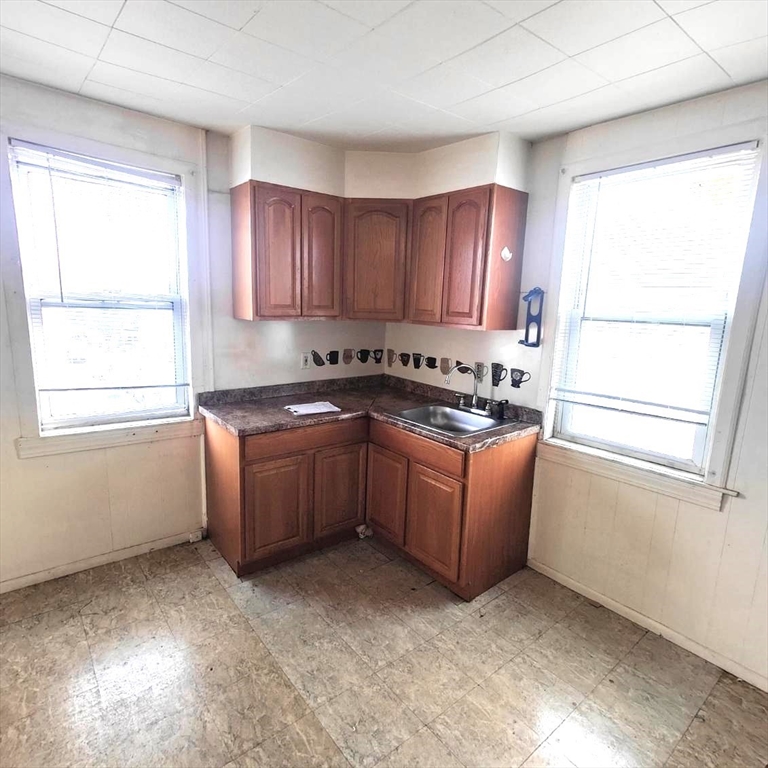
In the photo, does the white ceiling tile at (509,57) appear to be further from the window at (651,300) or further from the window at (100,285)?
the window at (100,285)

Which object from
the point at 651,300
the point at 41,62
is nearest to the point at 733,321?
the point at 651,300

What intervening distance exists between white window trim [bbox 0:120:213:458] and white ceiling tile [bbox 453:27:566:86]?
64.5 inches

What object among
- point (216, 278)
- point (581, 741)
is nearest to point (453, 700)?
point (581, 741)

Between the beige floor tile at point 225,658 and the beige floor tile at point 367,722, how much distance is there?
39 centimetres

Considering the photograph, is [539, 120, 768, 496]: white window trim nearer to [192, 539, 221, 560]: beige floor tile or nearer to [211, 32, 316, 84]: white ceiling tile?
[211, 32, 316, 84]: white ceiling tile

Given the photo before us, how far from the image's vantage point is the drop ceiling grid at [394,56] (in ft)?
4.65

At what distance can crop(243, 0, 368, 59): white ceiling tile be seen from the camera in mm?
1426

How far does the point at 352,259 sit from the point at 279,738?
8.07 feet

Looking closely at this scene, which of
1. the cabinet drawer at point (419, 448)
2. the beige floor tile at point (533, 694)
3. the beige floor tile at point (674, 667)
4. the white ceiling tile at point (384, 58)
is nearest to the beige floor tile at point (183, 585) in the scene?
the cabinet drawer at point (419, 448)

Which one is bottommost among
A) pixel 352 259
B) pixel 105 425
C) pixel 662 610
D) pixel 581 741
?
pixel 581 741

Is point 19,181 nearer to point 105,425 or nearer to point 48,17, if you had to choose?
point 48,17

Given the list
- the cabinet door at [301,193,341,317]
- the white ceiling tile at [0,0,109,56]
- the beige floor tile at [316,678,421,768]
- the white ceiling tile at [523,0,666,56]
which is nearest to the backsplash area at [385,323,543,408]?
the cabinet door at [301,193,341,317]

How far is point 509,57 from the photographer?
1661 mm

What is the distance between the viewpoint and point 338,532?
288cm
